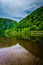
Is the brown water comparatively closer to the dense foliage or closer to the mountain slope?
the mountain slope

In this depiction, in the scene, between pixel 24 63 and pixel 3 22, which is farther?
pixel 3 22

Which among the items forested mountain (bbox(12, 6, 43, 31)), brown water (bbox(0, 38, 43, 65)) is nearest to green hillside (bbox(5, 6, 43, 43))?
forested mountain (bbox(12, 6, 43, 31))

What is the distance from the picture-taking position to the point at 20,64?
9477 mm

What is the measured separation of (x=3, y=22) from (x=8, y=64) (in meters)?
152

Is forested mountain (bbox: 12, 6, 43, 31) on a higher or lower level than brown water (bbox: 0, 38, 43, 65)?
higher

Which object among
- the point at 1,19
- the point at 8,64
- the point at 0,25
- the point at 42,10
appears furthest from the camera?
the point at 1,19

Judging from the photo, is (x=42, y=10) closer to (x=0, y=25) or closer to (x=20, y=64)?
(x=0, y=25)

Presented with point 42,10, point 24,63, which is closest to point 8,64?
point 24,63

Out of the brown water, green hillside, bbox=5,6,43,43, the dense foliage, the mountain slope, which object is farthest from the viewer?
the dense foliage

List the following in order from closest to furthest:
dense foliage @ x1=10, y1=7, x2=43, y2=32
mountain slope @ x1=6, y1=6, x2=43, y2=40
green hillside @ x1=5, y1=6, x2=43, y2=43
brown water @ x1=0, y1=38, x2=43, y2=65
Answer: brown water @ x1=0, y1=38, x2=43, y2=65, green hillside @ x1=5, y1=6, x2=43, y2=43, mountain slope @ x1=6, y1=6, x2=43, y2=40, dense foliage @ x1=10, y1=7, x2=43, y2=32

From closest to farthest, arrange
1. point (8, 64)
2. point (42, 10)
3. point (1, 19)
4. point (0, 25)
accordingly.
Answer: point (8, 64) → point (42, 10) → point (0, 25) → point (1, 19)

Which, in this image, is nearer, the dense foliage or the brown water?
the brown water

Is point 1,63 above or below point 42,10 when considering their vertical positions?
below

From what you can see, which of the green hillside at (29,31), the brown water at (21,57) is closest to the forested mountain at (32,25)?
the green hillside at (29,31)
